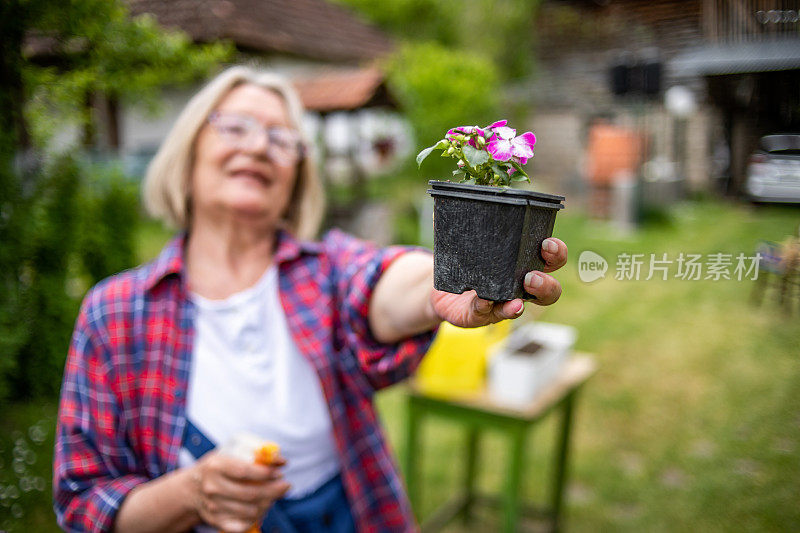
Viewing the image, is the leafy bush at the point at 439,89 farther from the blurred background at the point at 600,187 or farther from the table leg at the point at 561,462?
the table leg at the point at 561,462

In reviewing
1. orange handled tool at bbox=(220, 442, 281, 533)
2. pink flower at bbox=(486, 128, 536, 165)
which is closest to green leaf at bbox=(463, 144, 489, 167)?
pink flower at bbox=(486, 128, 536, 165)

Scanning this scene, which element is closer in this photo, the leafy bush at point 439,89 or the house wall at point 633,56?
the house wall at point 633,56

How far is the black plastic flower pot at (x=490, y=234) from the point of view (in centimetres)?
78

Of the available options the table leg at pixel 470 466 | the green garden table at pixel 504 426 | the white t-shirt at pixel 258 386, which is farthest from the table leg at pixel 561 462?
the white t-shirt at pixel 258 386

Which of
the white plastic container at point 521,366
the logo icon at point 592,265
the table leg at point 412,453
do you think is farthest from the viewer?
the table leg at point 412,453

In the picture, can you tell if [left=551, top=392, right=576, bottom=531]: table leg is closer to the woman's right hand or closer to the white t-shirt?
the white t-shirt

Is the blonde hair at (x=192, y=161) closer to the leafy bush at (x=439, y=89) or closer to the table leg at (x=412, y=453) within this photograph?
the table leg at (x=412, y=453)

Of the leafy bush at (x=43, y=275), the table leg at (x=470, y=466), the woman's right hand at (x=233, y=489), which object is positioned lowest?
the table leg at (x=470, y=466)

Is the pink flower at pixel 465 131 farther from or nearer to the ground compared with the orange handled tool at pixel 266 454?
farther from the ground

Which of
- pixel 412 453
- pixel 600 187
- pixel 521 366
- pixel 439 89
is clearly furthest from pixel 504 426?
pixel 439 89

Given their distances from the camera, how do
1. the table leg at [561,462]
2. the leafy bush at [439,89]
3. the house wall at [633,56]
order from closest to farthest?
the house wall at [633,56] < the table leg at [561,462] < the leafy bush at [439,89]

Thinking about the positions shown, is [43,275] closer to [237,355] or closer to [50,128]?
[50,128]

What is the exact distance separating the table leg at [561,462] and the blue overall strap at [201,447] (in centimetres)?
186

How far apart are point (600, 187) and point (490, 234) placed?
222 cm
